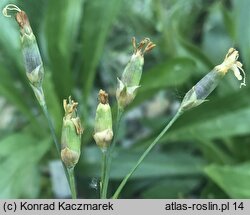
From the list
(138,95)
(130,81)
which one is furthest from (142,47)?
(138,95)

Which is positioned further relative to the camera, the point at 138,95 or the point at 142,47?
Result: the point at 138,95

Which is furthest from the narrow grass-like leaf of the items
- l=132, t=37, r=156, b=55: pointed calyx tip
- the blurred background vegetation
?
l=132, t=37, r=156, b=55: pointed calyx tip

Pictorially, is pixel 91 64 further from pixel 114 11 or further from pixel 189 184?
pixel 189 184

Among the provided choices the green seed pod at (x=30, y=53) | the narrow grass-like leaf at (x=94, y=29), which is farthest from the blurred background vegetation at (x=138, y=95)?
the green seed pod at (x=30, y=53)

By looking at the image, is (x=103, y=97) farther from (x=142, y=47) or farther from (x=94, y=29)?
(x=94, y=29)

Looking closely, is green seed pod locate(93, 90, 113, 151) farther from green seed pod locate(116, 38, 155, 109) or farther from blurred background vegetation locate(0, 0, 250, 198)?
blurred background vegetation locate(0, 0, 250, 198)
